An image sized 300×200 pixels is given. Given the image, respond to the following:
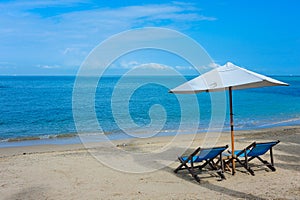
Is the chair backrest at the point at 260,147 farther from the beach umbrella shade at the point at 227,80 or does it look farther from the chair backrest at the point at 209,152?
the chair backrest at the point at 209,152

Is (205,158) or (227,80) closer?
(227,80)

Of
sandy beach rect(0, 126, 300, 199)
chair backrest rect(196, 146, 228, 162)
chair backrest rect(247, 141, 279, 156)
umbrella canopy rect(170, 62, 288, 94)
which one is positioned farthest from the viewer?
chair backrest rect(247, 141, 279, 156)

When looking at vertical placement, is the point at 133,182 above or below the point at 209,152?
below

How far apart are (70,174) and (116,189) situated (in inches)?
63.7

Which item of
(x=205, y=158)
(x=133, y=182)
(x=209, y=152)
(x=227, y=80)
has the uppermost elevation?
(x=227, y=80)

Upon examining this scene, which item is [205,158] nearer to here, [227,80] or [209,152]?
[209,152]

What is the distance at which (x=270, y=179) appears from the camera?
6340 millimetres

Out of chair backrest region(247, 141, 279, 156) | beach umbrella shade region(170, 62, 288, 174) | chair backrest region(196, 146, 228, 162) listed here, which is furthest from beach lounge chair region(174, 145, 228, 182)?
chair backrest region(247, 141, 279, 156)

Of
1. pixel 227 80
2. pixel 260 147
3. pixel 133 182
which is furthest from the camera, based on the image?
pixel 260 147

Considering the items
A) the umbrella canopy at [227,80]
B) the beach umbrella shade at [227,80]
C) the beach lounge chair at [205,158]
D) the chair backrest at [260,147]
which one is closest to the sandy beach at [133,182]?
the beach lounge chair at [205,158]

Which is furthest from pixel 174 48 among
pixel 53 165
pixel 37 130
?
pixel 37 130

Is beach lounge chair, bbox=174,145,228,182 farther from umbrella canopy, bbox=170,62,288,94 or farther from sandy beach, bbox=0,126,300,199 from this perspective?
umbrella canopy, bbox=170,62,288,94

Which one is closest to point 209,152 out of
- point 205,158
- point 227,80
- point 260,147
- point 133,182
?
point 205,158

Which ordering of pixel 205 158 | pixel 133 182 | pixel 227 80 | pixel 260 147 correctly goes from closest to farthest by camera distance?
pixel 227 80, pixel 205 158, pixel 133 182, pixel 260 147
